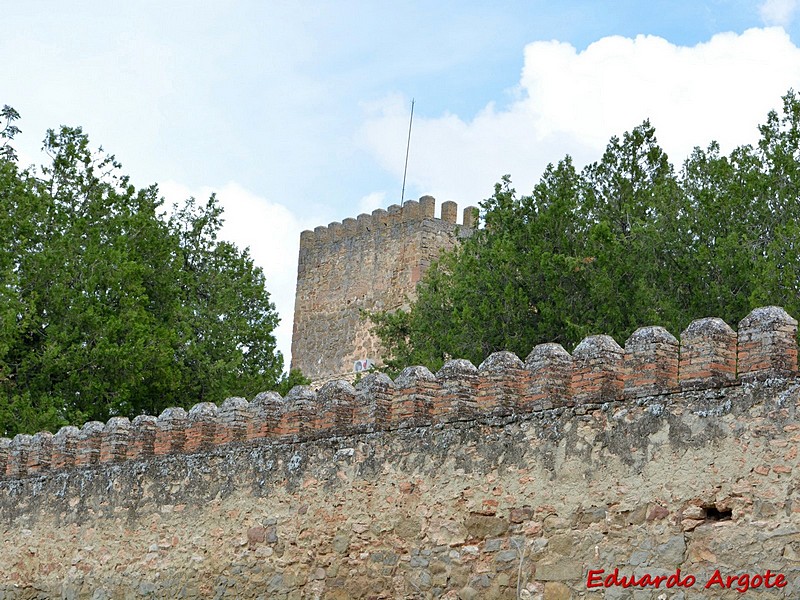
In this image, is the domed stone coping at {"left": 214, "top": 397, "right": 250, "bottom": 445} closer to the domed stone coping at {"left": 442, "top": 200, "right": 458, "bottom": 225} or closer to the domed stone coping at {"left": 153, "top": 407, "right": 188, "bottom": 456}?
the domed stone coping at {"left": 153, "top": 407, "right": 188, "bottom": 456}

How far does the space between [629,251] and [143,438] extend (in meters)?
7.57

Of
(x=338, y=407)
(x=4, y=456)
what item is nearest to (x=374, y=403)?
(x=338, y=407)

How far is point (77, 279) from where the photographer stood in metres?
18.5

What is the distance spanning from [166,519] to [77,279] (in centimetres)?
771

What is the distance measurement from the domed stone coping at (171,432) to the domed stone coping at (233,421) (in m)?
0.50

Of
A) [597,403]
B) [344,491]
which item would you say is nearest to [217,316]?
[344,491]

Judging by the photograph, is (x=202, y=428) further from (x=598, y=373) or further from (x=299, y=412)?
(x=598, y=373)

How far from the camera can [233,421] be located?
11.5 m

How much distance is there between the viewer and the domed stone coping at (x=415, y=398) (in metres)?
10.0

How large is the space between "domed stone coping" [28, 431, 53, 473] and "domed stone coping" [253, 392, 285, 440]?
2.96 metres

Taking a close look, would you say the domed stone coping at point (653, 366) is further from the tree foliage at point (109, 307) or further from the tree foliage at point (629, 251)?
the tree foliage at point (109, 307)

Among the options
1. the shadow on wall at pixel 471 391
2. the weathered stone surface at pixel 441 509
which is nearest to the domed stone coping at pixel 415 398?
the shadow on wall at pixel 471 391

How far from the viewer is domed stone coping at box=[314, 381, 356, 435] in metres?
10.6

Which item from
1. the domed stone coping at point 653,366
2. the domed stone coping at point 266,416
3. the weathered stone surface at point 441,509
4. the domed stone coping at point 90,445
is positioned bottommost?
the weathered stone surface at point 441,509
